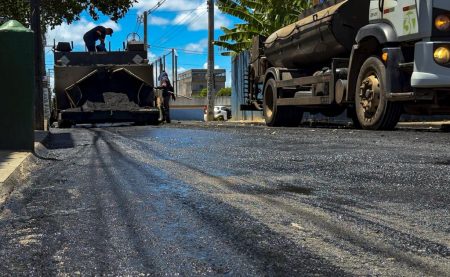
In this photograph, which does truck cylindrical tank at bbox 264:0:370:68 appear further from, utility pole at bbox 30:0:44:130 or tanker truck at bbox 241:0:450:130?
utility pole at bbox 30:0:44:130

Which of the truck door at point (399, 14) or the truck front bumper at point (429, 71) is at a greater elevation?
the truck door at point (399, 14)

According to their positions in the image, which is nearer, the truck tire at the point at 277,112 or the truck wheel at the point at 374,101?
the truck wheel at the point at 374,101

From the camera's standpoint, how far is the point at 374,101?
883 cm

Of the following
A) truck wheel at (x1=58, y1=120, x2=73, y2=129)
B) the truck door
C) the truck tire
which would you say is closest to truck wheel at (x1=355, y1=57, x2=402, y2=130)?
the truck door

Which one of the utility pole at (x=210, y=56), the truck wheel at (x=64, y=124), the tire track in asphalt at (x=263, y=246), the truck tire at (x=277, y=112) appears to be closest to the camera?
the tire track in asphalt at (x=263, y=246)

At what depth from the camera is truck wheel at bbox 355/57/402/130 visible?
28.0 ft

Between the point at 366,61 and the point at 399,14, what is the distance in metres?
1.08

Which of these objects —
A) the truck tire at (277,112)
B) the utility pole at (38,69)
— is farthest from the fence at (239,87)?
the utility pole at (38,69)

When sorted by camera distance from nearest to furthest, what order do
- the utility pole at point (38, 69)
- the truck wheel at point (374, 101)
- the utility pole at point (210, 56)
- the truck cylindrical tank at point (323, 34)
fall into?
the truck wheel at point (374, 101) < the truck cylindrical tank at point (323, 34) < the utility pole at point (38, 69) < the utility pole at point (210, 56)

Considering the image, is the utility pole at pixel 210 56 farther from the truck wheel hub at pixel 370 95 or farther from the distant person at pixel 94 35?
the truck wheel hub at pixel 370 95

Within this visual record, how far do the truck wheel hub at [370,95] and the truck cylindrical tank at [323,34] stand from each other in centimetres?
136

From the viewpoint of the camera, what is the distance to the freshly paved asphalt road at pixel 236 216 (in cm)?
253

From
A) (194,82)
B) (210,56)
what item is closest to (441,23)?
(210,56)

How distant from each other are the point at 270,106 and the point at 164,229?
414 inches
